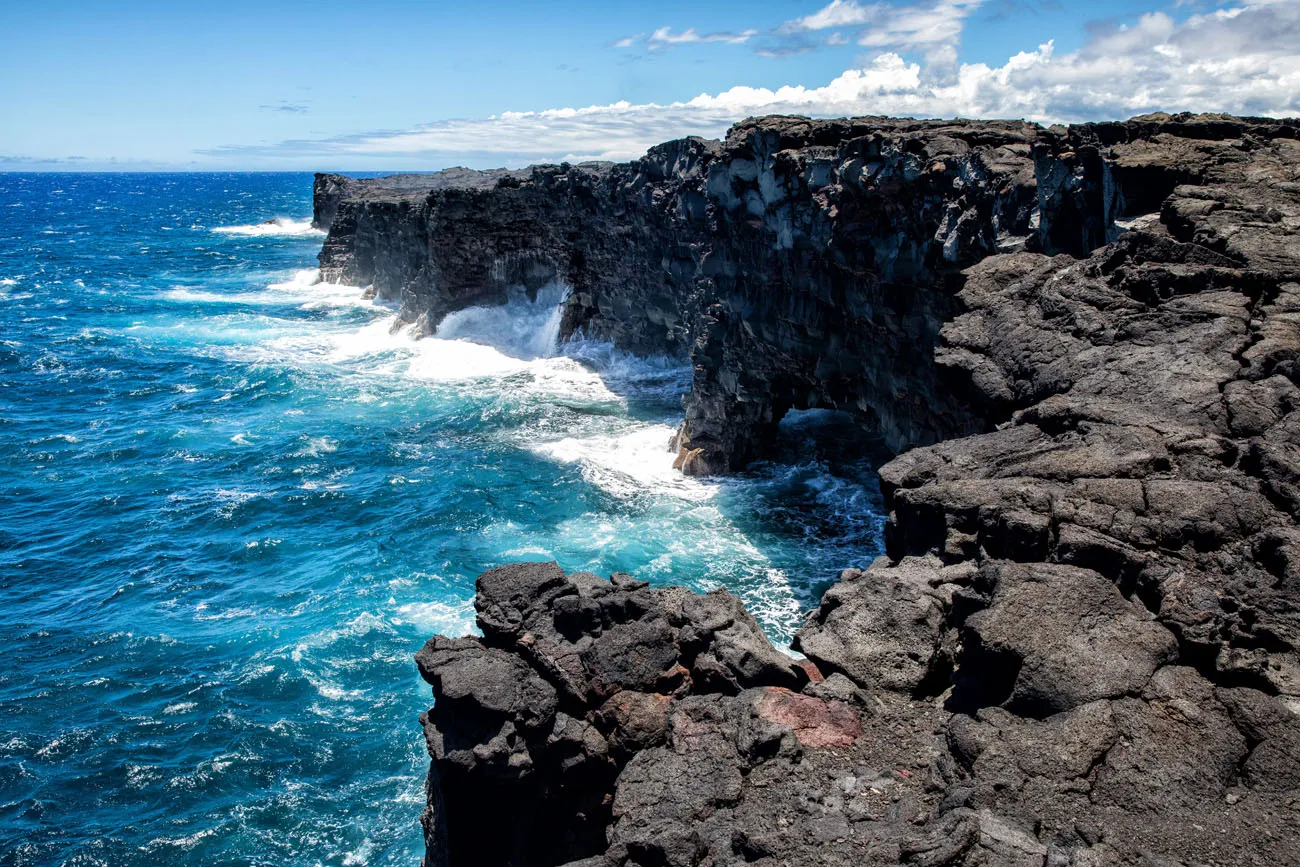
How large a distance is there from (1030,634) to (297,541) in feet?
101

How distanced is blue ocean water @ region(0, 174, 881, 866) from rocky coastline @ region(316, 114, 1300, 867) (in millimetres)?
9058

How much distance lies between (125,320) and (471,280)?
3451cm

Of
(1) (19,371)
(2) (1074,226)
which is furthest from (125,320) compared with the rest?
(2) (1074,226)

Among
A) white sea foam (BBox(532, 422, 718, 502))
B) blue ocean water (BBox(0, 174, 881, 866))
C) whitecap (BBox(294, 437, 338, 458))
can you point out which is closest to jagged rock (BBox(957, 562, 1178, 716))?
blue ocean water (BBox(0, 174, 881, 866))

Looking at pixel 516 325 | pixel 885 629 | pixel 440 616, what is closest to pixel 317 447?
pixel 440 616

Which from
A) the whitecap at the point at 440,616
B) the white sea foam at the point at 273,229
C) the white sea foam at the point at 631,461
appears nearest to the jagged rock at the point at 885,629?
the whitecap at the point at 440,616

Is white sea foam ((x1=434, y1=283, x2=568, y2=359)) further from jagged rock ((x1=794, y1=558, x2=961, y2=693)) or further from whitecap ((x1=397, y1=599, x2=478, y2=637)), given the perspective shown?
jagged rock ((x1=794, y1=558, x2=961, y2=693))

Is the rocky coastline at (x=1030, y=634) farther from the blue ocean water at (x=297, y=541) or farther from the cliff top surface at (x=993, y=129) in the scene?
the blue ocean water at (x=297, y=541)

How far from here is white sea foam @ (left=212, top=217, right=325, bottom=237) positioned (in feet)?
491

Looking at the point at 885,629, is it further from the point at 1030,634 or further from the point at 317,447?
the point at 317,447

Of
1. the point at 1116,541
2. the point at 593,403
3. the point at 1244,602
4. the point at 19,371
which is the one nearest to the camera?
the point at 1244,602

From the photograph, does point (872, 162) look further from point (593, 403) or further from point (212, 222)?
point (212, 222)

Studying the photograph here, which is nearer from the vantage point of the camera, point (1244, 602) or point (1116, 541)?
point (1244, 602)

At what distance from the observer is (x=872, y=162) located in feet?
96.1
